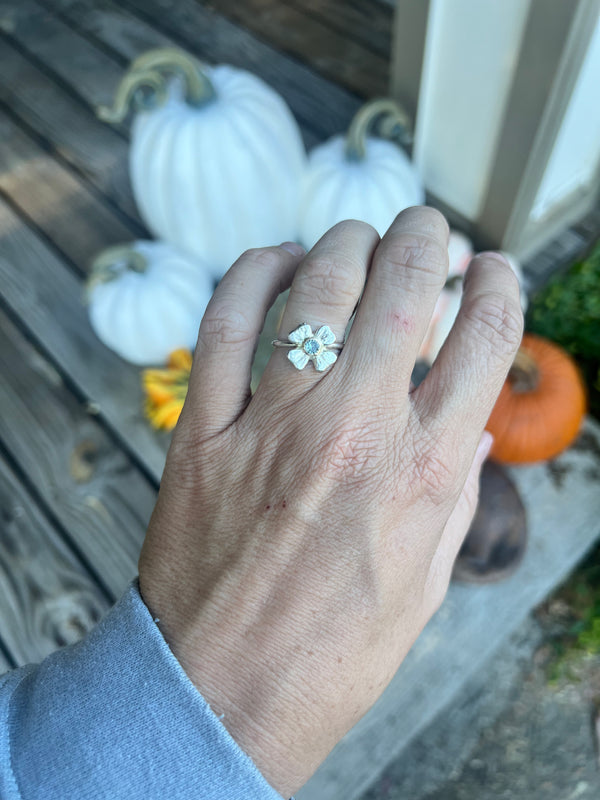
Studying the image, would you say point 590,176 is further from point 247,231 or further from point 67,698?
point 67,698

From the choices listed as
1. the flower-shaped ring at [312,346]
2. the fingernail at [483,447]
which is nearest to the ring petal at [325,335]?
the flower-shaped ring at [312,346]

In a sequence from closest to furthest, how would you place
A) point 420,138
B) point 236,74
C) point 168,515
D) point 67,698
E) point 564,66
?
point 67,698
point 168,515
point 564,66
point 236,74
point 420,138

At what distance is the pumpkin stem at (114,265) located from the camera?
1.14 m

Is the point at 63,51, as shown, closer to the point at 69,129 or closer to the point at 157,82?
the point at 69,129

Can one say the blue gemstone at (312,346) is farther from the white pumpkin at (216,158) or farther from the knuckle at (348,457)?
the white pumpkin at (216,158)

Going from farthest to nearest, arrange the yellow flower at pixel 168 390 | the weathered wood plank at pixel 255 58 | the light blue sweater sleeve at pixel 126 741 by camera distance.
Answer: the weathered wood plank at pixel 255 58, the yellow flower at pixel 168 390, the light blue sweater sleeve at pixel 126 741

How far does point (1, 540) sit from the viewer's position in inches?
49.8

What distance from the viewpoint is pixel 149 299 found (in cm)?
122

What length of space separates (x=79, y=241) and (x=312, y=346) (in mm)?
1270

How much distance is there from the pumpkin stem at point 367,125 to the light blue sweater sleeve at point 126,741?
1014 millimetres

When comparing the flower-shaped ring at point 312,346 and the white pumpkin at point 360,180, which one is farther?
the white pumpkin at point 360,180

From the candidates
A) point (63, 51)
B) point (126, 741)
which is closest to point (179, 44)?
point (63, 51)

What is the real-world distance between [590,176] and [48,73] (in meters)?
1.69

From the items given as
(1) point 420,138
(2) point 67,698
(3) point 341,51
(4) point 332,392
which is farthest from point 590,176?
(2) point 67,698
